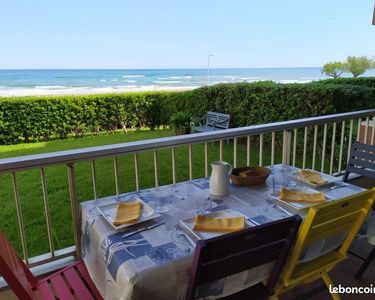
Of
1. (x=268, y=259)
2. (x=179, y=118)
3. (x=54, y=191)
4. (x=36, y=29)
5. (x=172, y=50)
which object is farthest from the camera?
(x=172, y=50)

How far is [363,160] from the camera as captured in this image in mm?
2523

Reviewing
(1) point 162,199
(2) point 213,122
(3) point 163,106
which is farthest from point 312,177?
(3) point 163,106

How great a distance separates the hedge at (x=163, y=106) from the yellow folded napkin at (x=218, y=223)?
4.39 metres

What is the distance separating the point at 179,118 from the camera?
767 cm

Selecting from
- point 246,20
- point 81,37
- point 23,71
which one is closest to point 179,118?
point 246,20

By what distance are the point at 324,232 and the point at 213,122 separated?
6077 millimetres

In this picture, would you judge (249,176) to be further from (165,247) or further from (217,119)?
(217,119)

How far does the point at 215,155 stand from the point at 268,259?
4.92 m

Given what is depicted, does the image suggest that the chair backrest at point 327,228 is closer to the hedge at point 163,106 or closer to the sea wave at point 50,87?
the hedge at point 163,106

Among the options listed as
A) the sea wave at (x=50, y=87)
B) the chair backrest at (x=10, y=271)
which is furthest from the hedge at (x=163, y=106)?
the sea wave at (x=50, y=87)

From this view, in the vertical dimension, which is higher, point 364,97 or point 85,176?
point 364,97

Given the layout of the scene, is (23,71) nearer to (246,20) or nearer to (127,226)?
(246,20)

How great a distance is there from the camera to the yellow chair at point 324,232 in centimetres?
127

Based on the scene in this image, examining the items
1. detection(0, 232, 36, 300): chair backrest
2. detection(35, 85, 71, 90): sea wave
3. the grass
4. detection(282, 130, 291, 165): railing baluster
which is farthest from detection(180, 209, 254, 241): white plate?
detection(35, 85, 71, 90): sea wave
